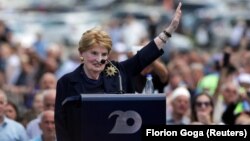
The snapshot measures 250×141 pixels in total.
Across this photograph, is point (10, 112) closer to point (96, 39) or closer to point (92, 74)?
point (92, 74)

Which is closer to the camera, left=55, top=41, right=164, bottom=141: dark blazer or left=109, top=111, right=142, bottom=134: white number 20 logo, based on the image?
left=109, top=111, right=142, bottom=134: white number 20 logo

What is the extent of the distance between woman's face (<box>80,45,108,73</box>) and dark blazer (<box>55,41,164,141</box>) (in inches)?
4.9

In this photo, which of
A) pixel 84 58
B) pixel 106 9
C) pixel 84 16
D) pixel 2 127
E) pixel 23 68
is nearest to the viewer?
pixel 84 58

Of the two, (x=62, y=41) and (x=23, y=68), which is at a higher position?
(x=62, y=41)

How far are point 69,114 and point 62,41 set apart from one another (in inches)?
1148

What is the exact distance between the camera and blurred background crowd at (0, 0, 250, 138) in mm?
14602

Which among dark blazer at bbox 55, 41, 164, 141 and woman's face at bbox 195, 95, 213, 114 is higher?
woman's face at bbox 195, 95, 213, 114

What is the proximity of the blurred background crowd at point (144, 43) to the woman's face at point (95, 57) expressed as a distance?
2.25 meters

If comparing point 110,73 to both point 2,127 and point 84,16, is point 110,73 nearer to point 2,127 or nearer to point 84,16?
point 2,127

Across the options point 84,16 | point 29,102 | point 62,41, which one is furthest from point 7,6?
point 29,102

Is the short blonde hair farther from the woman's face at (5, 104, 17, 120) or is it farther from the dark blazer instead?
the woman's face at (5, 104, 17, 120)

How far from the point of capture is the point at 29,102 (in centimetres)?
1905

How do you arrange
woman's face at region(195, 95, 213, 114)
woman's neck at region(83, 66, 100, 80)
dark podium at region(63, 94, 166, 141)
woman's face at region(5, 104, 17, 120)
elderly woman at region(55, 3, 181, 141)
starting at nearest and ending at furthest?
dark podium at region(63, 94, 166, 141) → elderly woman at region(55, 3, 181, 141) → woman's neck at region(83, 66, 100, 80) → woman's face at region(195, 95, 213, 114) → woman's face at region(5, 104, 17, 120)

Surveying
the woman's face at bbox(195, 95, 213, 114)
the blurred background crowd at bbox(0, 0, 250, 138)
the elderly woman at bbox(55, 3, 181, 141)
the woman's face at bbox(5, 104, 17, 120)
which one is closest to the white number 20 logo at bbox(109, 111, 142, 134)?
the elderly woman at bbox(55, 3, 181, 141)
